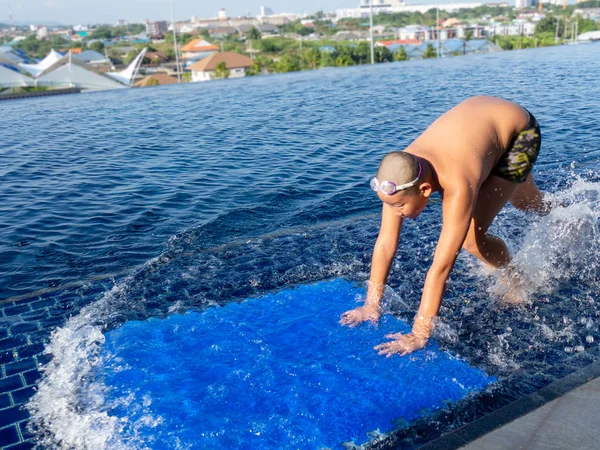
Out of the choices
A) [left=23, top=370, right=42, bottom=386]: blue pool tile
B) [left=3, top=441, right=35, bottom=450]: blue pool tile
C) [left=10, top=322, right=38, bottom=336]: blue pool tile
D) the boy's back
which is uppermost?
the boy's back

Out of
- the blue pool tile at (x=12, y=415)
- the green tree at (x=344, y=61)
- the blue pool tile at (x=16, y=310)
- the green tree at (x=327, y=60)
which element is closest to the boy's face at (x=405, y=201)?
the blue pool tile at (x=12, y=415)

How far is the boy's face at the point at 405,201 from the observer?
9.68 feet

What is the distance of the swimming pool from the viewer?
12.1 feet

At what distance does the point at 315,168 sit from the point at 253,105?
7.13m

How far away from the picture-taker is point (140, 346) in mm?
3957

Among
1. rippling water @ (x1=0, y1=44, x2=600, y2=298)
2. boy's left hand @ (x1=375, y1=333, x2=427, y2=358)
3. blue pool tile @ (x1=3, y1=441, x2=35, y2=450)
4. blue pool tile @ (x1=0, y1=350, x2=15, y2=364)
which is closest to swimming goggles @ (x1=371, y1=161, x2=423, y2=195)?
boy's left hand @ (x1=375, y1=333, x2=427, y2=358)

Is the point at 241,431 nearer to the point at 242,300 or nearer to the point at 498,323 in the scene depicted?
the point at 242,300

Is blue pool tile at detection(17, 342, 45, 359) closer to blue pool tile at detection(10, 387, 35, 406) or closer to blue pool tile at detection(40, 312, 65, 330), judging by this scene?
blue pool tile at detection(40, 312, 65, 330)

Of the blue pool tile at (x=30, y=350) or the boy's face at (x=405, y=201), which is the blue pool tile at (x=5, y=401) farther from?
the boy's face at (x=405, y=201)

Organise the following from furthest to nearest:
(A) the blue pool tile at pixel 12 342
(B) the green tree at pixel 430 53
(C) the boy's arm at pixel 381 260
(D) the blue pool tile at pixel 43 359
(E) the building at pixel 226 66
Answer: (E) the building at pixel 226 66 < (B) the green tree at pixel 430 53 < (A) the blue pool tile at pixel 12 342 < (D) the blue pool tile at pixel 43 359 < (C) the boy's arm at pixel 381 260

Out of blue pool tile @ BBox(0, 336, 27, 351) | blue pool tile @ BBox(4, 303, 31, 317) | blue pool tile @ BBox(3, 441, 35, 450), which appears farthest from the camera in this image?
blue pool tile @ BBox(4, 303, 31, 317)

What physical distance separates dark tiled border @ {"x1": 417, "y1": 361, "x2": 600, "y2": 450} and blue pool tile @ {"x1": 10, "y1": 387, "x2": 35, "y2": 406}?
2347 millimetres

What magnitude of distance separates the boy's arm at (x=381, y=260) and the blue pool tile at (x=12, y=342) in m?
2.41

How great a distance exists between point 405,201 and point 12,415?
256 centimetres
